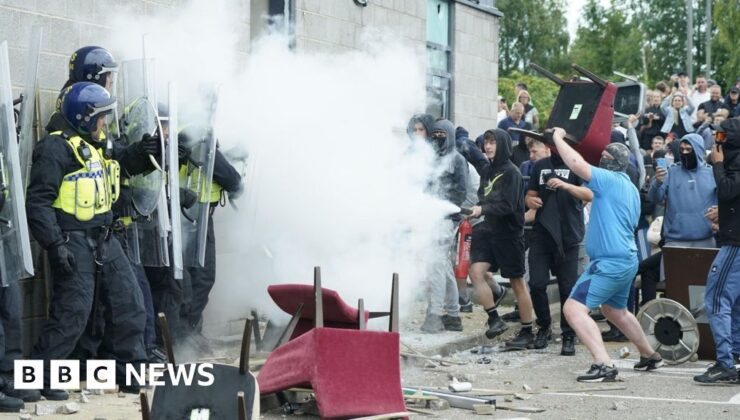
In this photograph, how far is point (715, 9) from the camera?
136 feet

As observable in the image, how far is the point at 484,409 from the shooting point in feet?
25.5

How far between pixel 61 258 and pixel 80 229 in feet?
1.02

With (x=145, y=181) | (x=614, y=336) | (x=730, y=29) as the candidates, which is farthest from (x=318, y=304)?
(x=730, y=29)

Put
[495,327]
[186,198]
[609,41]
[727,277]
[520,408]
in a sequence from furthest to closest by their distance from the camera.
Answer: [609,41] → [495,327] → [727,277] → [186,198] → [520,408]

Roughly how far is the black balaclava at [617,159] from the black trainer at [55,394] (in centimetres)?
448

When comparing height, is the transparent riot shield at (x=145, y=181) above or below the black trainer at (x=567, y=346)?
above

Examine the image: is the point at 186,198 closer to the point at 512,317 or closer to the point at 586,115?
the point at 586,115

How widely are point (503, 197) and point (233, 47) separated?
2758 millimetres

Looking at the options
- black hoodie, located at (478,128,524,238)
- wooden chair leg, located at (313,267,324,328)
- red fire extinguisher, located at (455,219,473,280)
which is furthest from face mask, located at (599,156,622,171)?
wooden chair leg, located at (313,267,324,328)

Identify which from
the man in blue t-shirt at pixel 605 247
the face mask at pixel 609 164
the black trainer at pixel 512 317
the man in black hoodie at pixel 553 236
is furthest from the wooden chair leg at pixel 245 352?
the black trainer at pixel 512 317

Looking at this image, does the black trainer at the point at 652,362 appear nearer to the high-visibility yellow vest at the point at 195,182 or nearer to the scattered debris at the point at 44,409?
the high-visibility yellow vest at the point at 195,182

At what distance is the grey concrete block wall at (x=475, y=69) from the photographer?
54.1 ft

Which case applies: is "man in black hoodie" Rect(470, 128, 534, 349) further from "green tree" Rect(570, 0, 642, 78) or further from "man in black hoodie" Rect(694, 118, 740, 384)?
"green tree" Rect(570, 0, 642, 78)

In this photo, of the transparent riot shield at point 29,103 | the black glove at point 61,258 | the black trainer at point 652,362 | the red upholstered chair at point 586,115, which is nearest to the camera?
the black glove at point 61,258
